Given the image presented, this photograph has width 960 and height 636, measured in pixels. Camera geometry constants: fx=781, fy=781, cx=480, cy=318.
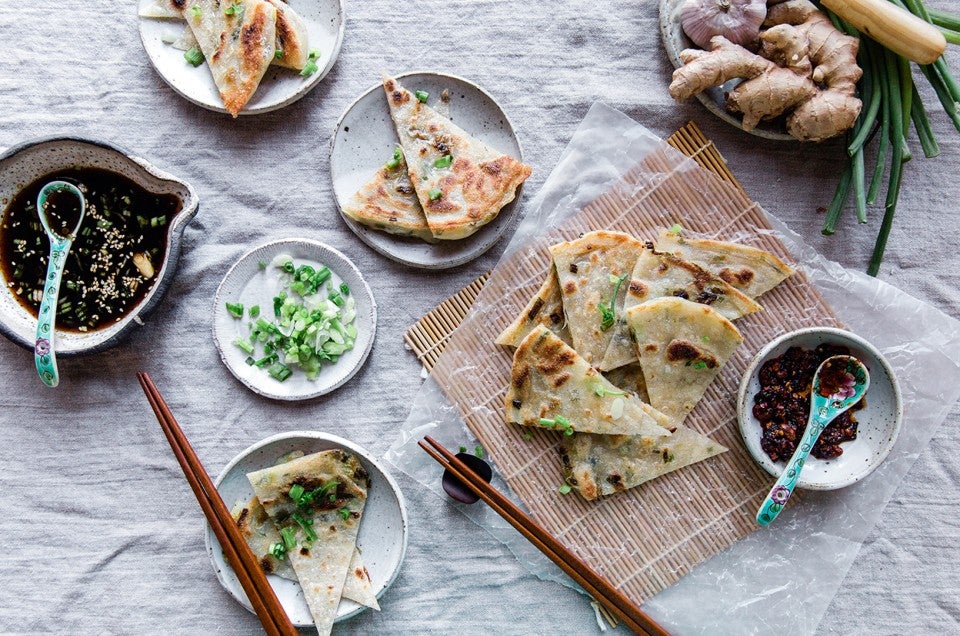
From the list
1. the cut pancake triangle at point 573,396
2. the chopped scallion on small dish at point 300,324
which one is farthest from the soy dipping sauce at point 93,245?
the cut pancake triangle at point 573,396

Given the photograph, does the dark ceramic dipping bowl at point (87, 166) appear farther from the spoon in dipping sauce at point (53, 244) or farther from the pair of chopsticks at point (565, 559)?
the pair of chopsticks at point (565, 559)

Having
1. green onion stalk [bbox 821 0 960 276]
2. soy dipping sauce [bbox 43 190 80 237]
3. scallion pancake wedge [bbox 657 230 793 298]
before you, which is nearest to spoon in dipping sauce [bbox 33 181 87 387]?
soy dipping sauce [bbox 43 190 80 237]

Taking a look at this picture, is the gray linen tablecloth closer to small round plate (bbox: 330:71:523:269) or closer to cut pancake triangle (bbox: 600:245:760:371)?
small round plate (bbox: 330:71:523:269)

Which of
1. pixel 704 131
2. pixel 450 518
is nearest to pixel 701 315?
pixel 704 131

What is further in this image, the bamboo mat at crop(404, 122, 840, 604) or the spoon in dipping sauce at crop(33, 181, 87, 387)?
the bamboo mat at crop(404, 122, 840, 604)

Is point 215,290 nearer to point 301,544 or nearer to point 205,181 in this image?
point 205,181
